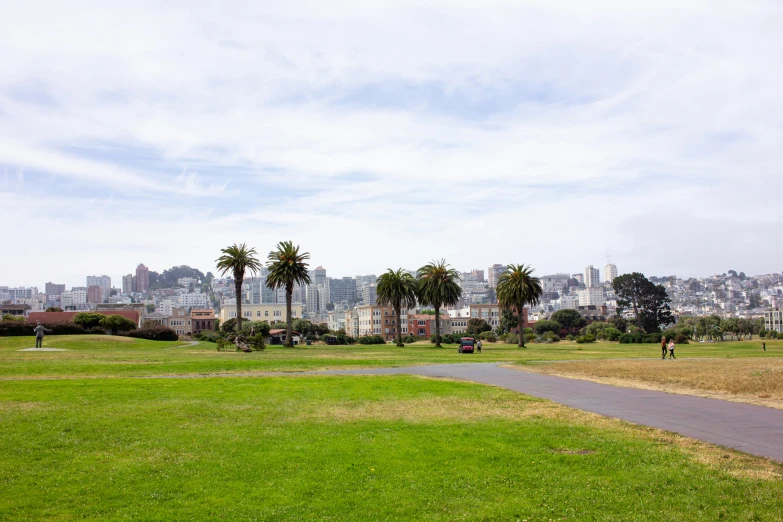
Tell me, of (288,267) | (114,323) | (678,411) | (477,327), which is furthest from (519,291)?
(477,327)

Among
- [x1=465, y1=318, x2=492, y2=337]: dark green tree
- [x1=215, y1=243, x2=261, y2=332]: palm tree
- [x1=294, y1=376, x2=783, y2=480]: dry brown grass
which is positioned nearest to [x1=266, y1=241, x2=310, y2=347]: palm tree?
[x1=215, y1=243, x2=261, y2=332]: palm tree

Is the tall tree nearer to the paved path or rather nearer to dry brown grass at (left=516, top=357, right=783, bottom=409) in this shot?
dry brown grass at (left=516, top=357, right=783, bottom=409)

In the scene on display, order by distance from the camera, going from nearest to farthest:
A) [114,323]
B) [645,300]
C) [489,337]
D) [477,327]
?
[114,323], [489,337], [645,300], [477,327]

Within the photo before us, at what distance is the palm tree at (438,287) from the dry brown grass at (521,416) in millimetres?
66777

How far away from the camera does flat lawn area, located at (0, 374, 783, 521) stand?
10305 mm

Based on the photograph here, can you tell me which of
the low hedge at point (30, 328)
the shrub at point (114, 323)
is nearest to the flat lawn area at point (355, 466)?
the low hedge at point (30, 328)

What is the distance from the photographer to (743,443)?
15.4m

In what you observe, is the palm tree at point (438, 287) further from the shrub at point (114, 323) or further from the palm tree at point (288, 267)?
the shrub at point (114, 323)

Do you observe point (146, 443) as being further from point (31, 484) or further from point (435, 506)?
point (435, 506)

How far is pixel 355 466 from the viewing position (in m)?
12.9

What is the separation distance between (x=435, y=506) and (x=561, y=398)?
15.6 meters

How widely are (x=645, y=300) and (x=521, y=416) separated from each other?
169m

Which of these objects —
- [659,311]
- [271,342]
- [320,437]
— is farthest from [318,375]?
[659,311]

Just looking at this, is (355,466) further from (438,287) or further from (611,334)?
(611,334)
